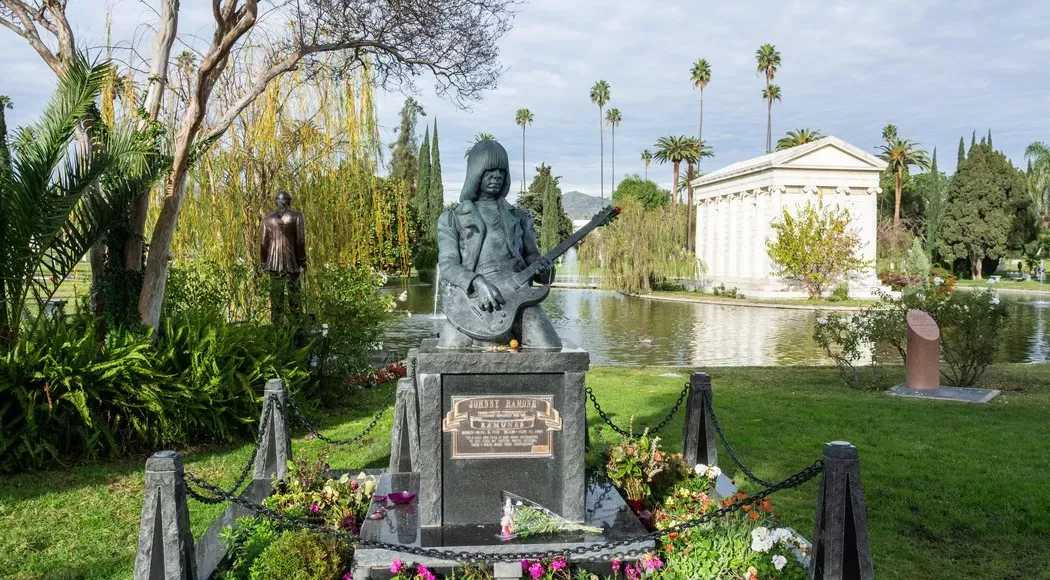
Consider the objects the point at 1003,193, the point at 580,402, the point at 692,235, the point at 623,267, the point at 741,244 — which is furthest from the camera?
the point at 692,235

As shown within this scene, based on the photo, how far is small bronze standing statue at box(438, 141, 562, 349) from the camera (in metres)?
4.97

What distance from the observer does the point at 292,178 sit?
1305 centimetres

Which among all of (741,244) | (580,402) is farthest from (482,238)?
(741,244)

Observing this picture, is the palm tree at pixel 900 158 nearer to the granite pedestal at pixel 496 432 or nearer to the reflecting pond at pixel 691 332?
the reflecting pond at pixel 691 332

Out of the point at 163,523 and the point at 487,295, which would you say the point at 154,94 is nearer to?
the point at 487,295

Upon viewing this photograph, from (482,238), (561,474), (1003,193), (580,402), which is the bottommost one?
(561,474)

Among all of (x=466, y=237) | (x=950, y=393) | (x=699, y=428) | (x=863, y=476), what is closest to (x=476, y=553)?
(x=466, y=237)

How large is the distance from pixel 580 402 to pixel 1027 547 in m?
3.49

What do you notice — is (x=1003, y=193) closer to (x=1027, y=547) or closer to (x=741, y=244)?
(x=741, y=244)

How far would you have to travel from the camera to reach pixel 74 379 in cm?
679

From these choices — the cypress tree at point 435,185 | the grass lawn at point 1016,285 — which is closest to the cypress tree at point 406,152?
the cypress tree at point 435,185

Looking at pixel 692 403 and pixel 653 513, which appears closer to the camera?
pixel 653 513

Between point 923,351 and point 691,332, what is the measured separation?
35.2 ft

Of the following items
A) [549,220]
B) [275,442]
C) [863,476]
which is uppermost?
[549,220]
